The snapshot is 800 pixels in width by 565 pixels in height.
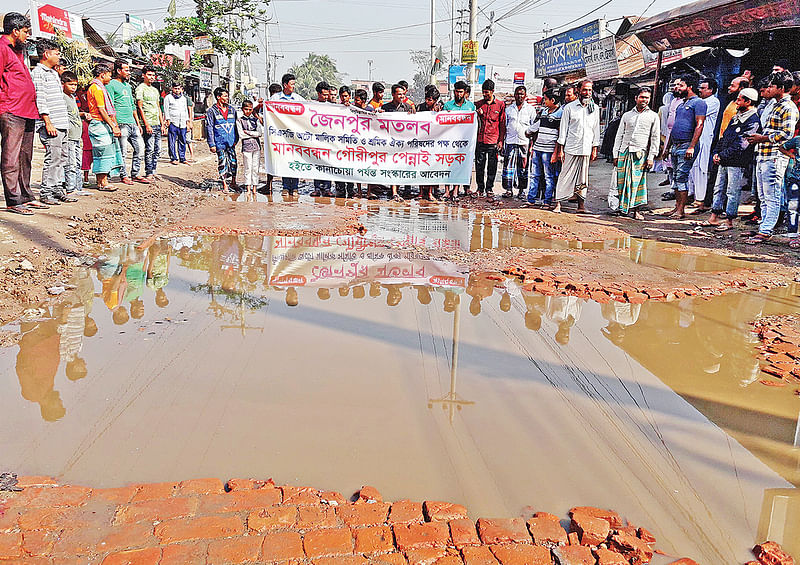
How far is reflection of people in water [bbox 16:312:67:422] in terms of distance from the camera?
2.79 metres

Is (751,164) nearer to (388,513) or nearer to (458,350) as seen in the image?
(458,350)

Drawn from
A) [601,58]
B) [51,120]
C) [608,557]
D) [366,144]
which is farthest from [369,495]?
[601,58]

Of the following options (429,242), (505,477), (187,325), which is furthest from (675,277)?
(187,325)

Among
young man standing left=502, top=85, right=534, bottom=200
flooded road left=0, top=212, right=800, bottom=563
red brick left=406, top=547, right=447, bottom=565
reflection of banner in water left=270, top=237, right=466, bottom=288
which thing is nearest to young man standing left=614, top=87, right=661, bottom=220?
young man standing left=502, top=85, right=534, bottom=200

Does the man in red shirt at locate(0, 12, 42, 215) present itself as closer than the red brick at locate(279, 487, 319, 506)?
No

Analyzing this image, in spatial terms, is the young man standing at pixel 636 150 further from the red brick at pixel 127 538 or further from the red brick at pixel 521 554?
the red brick at pixel 127 538

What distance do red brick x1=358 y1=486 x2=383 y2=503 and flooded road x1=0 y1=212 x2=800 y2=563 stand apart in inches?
2.8

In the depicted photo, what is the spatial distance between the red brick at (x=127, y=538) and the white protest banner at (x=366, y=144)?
788 cm

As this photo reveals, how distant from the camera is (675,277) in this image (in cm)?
514

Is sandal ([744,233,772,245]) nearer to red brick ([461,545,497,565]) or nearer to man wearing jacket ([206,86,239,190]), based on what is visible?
red brick ([461,545,497,565])

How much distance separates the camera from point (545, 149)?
870 centimetres

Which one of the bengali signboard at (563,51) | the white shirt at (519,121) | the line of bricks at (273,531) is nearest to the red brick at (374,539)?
the line of bricks at (273,531)

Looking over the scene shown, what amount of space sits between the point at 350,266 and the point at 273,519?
132 inches

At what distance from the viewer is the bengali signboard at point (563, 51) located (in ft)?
55.7
